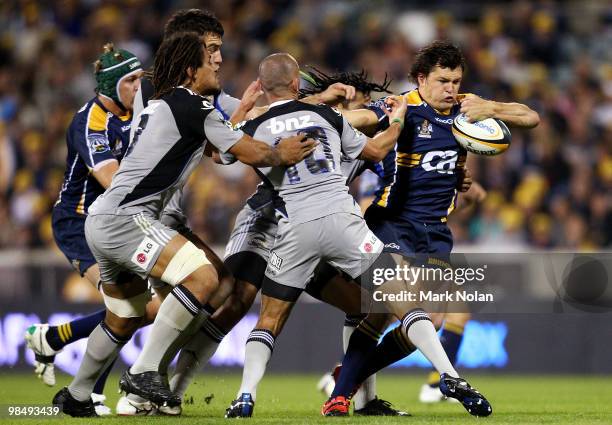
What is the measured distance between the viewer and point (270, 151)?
678 centimetres

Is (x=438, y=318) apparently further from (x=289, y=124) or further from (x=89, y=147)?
(x=89, y=147)

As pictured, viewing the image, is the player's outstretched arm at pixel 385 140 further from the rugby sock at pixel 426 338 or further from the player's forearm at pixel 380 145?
the rugby sock at pixel 426 338

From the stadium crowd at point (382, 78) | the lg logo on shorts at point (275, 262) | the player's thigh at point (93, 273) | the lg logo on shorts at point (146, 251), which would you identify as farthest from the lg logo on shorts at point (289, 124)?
the stadium crowd at point (382, 78)

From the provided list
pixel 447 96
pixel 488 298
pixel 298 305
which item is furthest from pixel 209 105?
pixel 298 305

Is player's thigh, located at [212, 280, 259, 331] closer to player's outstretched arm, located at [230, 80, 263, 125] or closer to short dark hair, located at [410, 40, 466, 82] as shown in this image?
player's outstretched arm, located at [230, 80, 263, 125]

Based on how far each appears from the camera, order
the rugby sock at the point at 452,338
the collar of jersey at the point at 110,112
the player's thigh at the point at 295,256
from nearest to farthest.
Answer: the player's thigh at the point at 295,256 → the collar of jersey at the point at 110,112 → the rugby sock at the point at 452,338

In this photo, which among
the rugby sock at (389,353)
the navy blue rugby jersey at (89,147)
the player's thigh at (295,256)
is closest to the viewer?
the player's thigh at (295,256)

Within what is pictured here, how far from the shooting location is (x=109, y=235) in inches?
269

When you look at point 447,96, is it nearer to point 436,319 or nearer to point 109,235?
point 436,319

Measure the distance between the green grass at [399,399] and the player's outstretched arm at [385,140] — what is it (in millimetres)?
1676

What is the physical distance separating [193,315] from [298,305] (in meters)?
6.07

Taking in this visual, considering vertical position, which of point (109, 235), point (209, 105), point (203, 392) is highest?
point (209, 105)

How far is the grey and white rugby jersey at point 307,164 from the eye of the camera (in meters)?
6.98

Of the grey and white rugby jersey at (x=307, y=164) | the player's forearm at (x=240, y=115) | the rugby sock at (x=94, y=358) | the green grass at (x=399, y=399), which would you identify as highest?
the player's forearm at (x=240, y=115)
